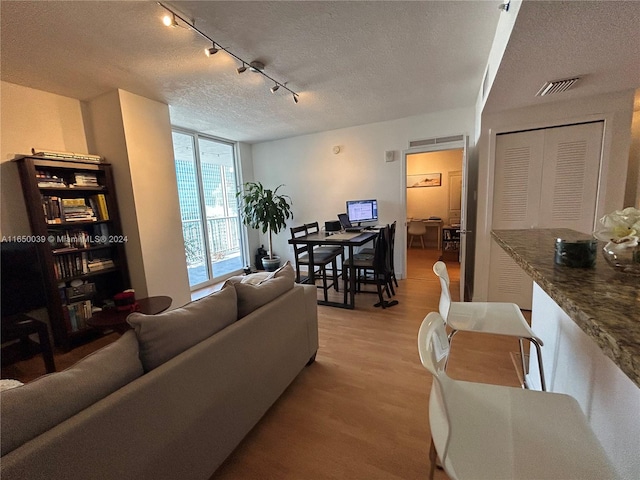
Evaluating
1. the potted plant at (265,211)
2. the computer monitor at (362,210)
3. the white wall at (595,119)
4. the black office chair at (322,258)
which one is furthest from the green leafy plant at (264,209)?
the white wall at (595,119)

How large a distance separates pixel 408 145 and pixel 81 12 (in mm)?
3712

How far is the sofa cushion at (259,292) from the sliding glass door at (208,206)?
106 inches

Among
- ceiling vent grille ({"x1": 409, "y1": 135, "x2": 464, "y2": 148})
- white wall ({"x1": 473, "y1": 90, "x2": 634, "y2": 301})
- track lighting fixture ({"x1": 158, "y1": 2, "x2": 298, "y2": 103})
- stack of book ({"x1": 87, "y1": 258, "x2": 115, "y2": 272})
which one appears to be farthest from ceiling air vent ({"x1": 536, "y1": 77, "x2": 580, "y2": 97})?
A: stack of book ({"x1": 87, "y1": 258, "x2": 115, "y2": 272})

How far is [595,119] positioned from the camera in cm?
251

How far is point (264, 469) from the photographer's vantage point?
4.41ft

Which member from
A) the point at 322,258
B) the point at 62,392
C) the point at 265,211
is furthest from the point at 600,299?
A: the point at 265,211

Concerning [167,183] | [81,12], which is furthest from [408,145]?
[81,12]

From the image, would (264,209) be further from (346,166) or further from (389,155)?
(389,155)

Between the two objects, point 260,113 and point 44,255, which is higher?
point 260,113

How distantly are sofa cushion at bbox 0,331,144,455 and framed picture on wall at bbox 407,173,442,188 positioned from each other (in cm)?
660

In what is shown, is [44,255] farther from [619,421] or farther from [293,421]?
[619,421]

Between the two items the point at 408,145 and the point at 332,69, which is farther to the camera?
the point at 408,145

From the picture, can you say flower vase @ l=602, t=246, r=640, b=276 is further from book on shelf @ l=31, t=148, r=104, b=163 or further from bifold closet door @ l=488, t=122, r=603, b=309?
book on shelf @ l=31, t=148, r=104, b=163

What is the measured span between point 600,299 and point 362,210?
11.8ft
